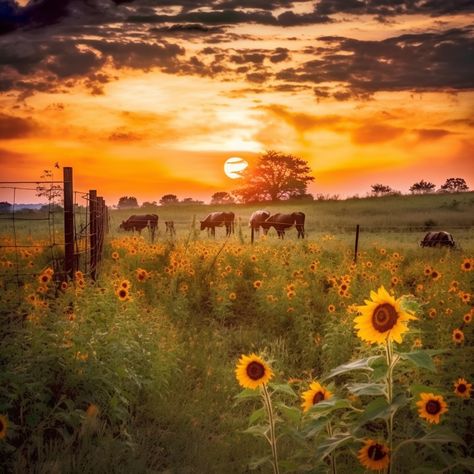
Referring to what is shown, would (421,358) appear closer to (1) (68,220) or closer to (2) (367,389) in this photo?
(2) (367,389)

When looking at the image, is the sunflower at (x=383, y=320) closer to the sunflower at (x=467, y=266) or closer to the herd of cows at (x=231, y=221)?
the sunflower at (x=467, y=266)

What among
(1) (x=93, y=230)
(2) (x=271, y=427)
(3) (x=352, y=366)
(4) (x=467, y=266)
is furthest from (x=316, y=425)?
(1) (x=93, y=230)

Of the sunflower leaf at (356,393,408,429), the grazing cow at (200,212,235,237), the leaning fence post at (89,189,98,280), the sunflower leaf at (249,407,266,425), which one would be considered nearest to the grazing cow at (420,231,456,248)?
the leaning fence post at (89,189,98,280)

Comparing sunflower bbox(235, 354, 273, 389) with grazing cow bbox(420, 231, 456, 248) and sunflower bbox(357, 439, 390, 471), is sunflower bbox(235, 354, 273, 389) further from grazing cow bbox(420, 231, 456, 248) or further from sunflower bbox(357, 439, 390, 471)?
grazing cow bbox(420, 231, 456, 248)

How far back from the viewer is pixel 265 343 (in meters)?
8.80

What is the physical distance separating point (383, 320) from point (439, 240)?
18.5 meters

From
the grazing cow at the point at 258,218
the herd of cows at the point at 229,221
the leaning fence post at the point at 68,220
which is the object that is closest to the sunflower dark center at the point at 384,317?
the leaning fence post at the point at 68,220

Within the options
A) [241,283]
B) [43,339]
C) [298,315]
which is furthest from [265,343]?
[43,339]

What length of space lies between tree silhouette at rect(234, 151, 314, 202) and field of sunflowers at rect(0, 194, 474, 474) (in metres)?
59.0

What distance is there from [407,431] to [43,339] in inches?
139

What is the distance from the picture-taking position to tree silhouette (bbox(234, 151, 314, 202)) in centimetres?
6881

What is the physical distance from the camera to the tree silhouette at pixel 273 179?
68.8 meters

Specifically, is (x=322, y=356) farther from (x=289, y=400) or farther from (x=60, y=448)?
(x=60, y=448)

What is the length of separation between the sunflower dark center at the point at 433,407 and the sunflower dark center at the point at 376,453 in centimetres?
54
